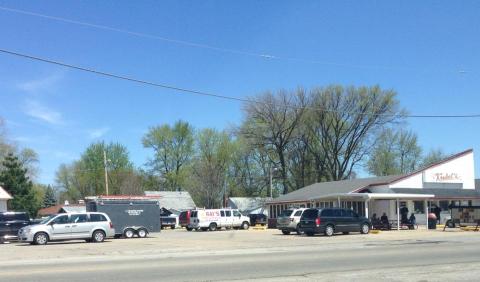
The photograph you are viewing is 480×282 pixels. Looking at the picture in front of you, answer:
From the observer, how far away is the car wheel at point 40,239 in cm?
3102

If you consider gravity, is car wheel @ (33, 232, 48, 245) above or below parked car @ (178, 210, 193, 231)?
above

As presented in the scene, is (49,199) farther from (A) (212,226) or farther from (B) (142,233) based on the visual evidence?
(B) (142,233)

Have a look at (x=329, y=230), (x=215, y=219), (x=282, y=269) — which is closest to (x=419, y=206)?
(x=215, y=219)

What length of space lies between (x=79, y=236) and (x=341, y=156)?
1804 inches

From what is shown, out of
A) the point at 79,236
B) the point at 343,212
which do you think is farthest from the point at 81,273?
the point at 343,212

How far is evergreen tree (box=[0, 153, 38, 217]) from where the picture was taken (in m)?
68.9

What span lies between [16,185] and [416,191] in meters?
45.9

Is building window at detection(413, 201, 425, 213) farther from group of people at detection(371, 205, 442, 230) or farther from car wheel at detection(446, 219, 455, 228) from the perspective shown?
car wheel at detection(446, 219, 455, 228)

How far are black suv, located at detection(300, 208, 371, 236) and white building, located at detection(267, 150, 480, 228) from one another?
323 inches

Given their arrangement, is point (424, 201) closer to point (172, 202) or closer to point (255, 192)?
point (255, 192)

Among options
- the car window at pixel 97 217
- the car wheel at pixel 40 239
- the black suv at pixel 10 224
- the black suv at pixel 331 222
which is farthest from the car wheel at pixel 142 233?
the black suv at pixel 331 222

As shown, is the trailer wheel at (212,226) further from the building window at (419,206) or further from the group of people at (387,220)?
the building window at (419,206)

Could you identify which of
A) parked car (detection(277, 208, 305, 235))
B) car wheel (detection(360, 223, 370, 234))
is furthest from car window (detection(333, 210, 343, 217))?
parked car (detection(277, 208, 305, 235))

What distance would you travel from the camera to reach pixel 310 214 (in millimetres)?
36031
